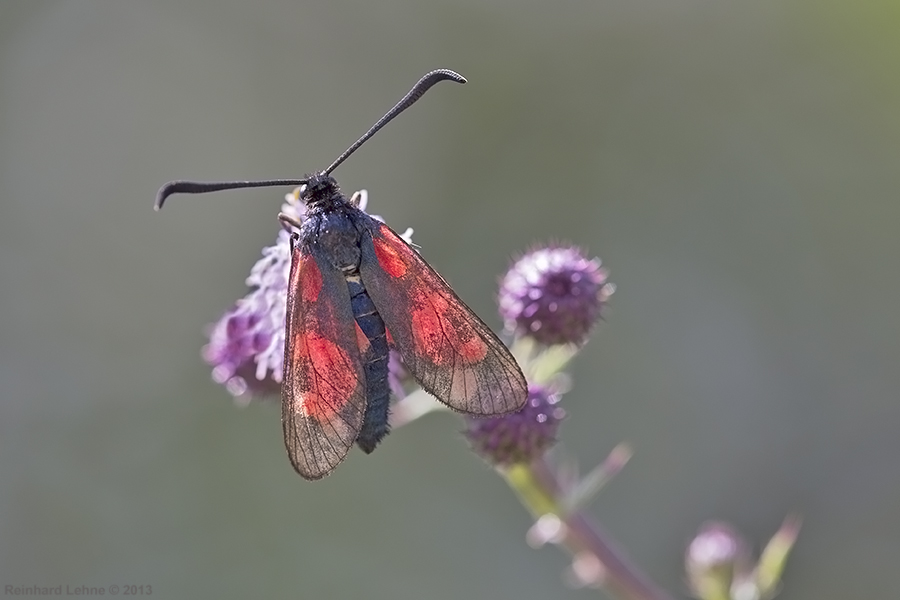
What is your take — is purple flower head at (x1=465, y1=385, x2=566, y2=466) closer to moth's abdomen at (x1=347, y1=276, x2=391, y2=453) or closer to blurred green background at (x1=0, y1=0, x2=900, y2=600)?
moth's abdomen at (x1=347, y1=276, x2=391, y2=453)

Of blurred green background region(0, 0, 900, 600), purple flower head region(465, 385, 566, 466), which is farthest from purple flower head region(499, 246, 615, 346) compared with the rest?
blurred green background region(0, 0, 900, 600)

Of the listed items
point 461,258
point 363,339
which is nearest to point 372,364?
point 363,339

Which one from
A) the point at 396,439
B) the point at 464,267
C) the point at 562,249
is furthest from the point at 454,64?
the point at 562,249

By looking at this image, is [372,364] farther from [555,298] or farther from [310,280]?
[555,298]

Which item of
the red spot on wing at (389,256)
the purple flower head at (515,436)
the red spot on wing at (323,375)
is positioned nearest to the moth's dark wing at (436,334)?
the red spot on wing at (389,256)

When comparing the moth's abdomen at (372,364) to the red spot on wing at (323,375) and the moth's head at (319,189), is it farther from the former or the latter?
the moth's head at (319,189)
